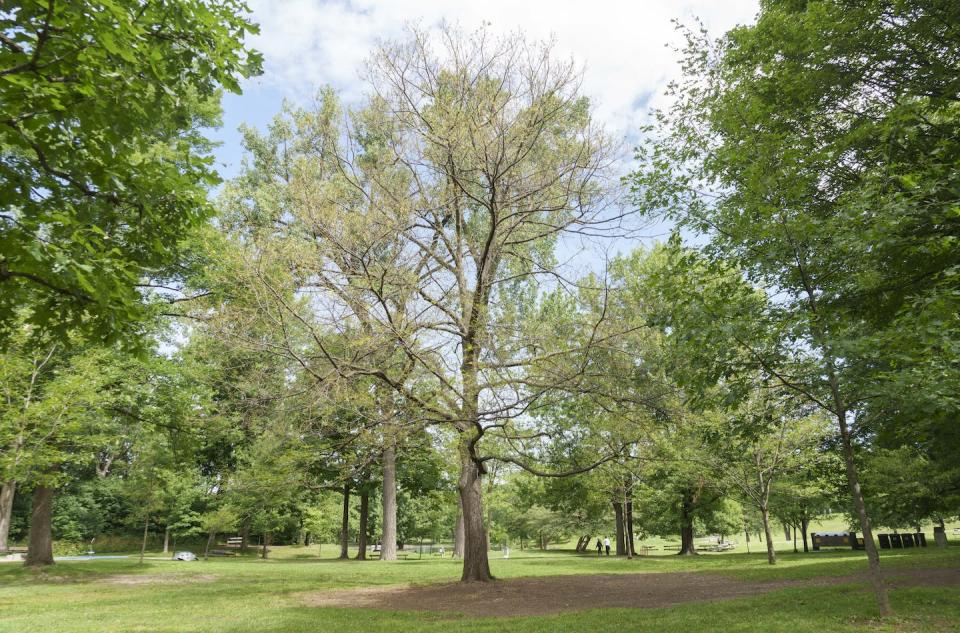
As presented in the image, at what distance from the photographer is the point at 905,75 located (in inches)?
378

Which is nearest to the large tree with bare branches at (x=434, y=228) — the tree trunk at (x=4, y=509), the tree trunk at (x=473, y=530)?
the tree trunk at (x=473, y=530)

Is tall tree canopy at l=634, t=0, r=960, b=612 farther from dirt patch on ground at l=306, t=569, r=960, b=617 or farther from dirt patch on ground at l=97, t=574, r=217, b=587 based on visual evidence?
dirt patch on ground at l=97, t=574, r=217, b=587

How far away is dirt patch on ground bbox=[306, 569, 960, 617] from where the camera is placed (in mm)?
10500

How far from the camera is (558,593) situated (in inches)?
494

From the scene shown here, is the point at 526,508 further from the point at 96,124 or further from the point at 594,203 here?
the point at 96,124

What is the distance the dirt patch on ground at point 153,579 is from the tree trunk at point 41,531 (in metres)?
2.97

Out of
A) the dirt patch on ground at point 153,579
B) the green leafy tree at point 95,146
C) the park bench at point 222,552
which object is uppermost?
the green leafy tree at point 95,146

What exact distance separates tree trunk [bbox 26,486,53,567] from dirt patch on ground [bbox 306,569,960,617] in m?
11.7

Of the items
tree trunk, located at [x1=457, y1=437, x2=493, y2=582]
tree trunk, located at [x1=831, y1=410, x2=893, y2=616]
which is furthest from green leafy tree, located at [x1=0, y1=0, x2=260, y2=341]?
tree trunk, located at [x1=457, y1=437, x2=493, y2=582]

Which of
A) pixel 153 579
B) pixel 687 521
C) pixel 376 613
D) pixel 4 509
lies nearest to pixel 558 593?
pixel 376 613

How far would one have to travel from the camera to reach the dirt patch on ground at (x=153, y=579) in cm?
1565

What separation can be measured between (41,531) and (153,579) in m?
5.33

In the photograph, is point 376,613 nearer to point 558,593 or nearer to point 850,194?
point 558,593

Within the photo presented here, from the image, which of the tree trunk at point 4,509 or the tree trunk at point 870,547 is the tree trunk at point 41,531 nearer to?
the tree trunk at point 4,509
